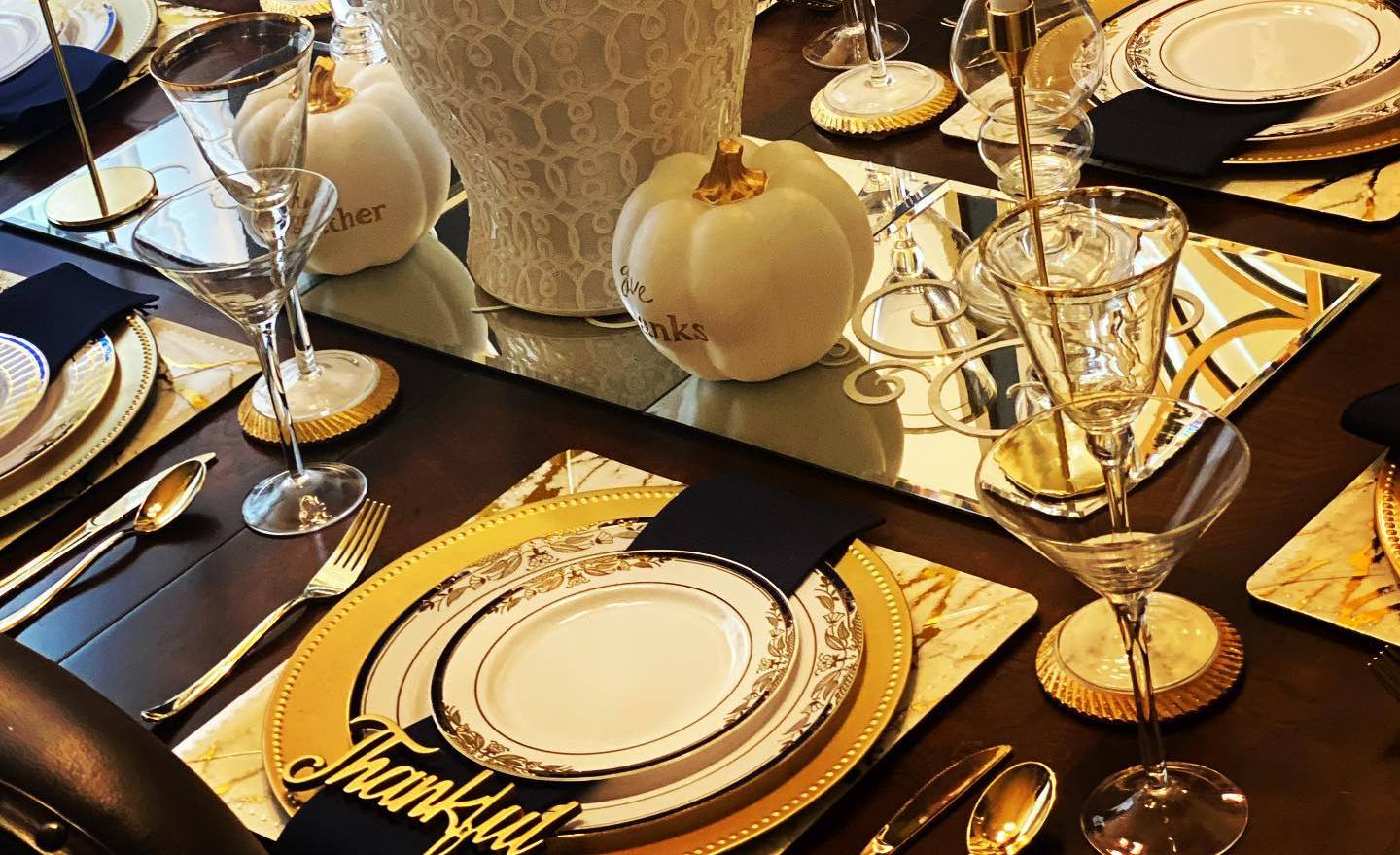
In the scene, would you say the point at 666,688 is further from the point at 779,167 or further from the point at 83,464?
the point at 83,464

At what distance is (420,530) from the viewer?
35.4 inches

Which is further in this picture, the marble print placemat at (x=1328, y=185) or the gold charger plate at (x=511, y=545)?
the marble print placemat at (x=1328, y=185)

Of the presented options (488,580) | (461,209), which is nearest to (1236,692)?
(488,580)

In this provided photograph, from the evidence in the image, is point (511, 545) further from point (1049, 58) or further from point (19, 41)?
point (19, 41)

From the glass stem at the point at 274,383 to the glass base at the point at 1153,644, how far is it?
0.46m

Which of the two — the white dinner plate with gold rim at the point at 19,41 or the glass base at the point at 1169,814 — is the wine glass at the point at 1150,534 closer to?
the glass base at the point at 1169,814

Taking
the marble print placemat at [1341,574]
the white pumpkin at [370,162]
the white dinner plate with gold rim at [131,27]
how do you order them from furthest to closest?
the white dinner plate with gold rim at [131,27], the white pumpkin at [370,162], the marble print placemat at [1341,574]

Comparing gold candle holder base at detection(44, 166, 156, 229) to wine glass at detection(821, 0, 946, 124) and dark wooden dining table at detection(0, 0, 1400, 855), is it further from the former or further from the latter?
wine glass at detection(821, 0, 946, 124)

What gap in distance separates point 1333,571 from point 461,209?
0.75m

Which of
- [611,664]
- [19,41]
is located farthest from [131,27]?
[611,664]

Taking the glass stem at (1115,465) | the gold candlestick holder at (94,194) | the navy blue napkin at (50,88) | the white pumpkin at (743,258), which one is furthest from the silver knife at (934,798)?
the navy blue napkin at (50,88)

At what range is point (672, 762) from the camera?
0.65 m

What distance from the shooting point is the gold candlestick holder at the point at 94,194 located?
1321mm

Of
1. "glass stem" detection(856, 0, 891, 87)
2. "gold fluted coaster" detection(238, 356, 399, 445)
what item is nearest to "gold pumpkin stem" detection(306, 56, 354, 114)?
"gold fluted coaster" detection(238, 356, 399, 445)
